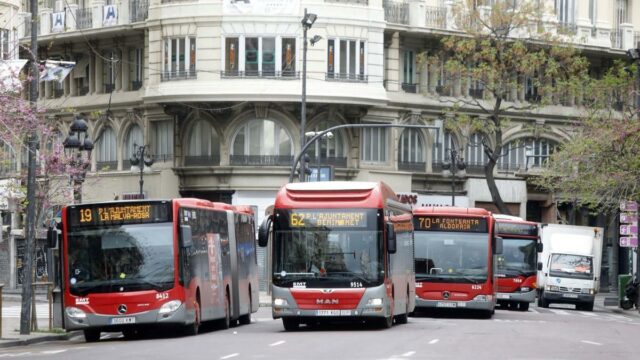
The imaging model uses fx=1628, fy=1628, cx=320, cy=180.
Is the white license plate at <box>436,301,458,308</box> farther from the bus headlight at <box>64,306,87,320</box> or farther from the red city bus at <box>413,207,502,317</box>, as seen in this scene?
the bus headlight at <box>64,306,87,320</box>

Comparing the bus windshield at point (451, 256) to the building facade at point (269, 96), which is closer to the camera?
the bus windshield at point (451, 256)

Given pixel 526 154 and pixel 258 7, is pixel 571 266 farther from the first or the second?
pixel 258 7

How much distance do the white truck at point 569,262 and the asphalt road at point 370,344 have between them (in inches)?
834

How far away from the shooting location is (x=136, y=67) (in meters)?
67.1

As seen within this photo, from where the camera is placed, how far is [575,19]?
237 feet

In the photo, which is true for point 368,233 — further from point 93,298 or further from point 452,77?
point 452,77

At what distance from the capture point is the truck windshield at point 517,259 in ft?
172

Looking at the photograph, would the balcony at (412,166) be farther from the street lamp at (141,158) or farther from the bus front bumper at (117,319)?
the bus front bumper at (117,319)

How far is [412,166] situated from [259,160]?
7686mm

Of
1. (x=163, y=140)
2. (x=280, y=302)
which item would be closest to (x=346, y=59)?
(x=163, y=140)

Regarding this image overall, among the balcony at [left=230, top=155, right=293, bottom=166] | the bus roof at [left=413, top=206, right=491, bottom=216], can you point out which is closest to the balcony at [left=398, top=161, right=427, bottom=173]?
the balcony at [left=230, top=155, right=293, bottom=166]

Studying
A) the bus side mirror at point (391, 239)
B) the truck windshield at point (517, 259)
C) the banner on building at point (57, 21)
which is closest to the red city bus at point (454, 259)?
the bus side mirror at point (391, 239)

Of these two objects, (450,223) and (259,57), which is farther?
(259,57)

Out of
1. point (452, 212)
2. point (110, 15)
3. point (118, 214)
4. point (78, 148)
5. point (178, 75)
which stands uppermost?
point (110, 15)
